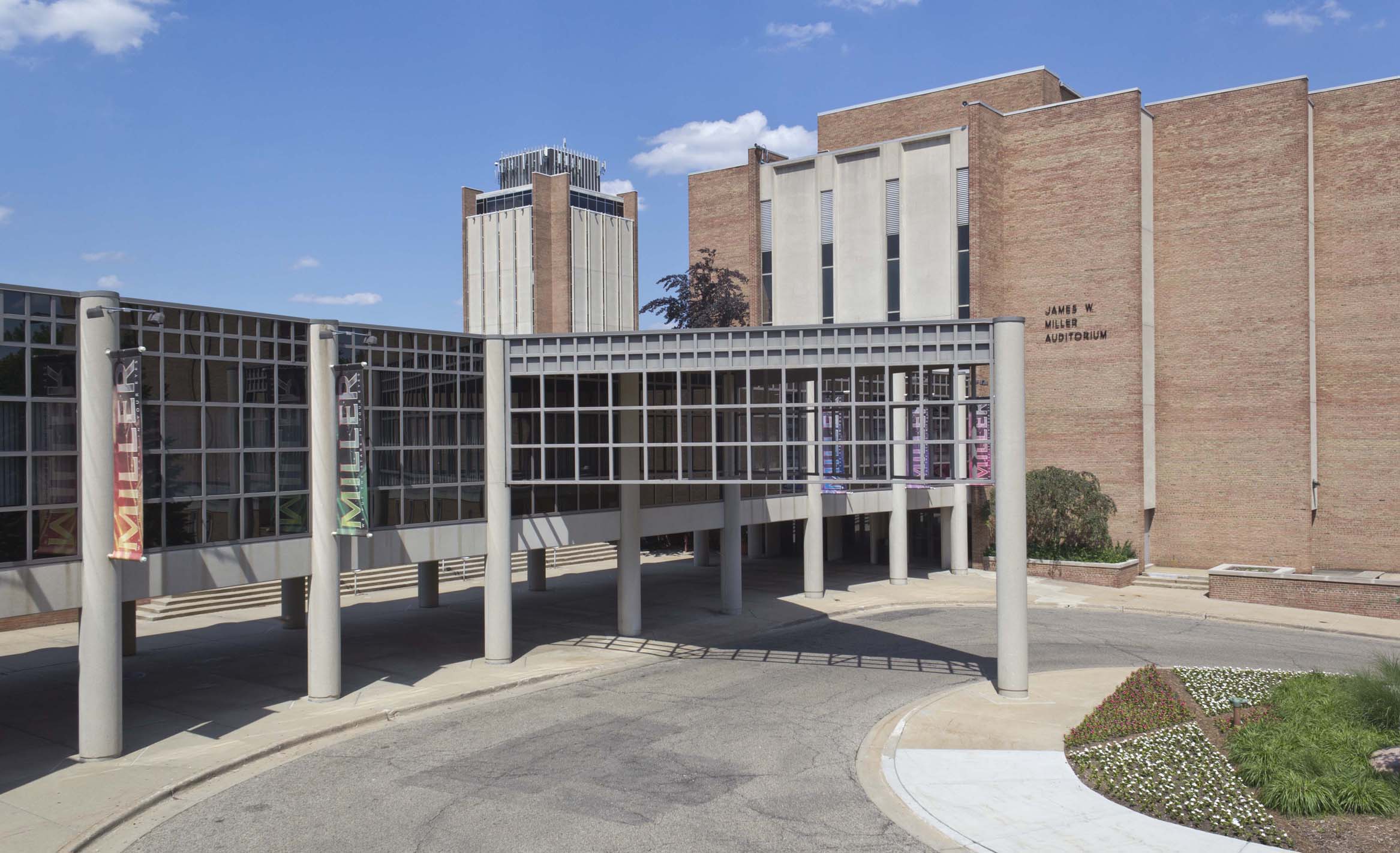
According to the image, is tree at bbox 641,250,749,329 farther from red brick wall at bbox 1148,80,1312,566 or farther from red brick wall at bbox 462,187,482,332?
red brick wall at bbox 462,187,482,332

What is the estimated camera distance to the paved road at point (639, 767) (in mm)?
13914

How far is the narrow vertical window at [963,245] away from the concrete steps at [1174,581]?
1258 centimetres

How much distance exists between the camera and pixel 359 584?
123 ft

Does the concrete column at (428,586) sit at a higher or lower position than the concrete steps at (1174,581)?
higher

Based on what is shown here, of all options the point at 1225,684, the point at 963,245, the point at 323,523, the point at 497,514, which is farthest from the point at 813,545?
the point at 323,523

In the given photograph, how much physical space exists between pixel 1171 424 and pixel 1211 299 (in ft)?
17.4

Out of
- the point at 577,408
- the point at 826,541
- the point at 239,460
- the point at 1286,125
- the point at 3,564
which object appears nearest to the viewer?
the point at 3,564

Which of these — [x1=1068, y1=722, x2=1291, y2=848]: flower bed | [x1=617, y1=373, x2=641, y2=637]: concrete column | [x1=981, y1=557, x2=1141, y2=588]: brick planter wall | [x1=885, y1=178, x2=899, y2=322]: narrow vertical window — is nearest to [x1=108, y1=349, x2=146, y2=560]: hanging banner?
[x1=617, y1=373, x2=641, y2=637]: concrete column

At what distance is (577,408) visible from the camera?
2450 cm

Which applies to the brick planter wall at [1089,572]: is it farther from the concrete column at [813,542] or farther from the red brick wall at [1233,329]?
the concrete column at [813,542]

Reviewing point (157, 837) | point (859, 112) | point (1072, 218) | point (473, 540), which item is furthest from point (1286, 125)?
point (157, 837)

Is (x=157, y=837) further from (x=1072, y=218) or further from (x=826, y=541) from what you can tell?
(x=1072, y=218)

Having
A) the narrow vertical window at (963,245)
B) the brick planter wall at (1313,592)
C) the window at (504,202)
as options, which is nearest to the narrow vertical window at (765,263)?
the narrow vertical window at (963,245)

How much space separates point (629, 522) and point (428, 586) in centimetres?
914
